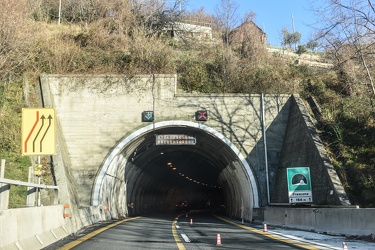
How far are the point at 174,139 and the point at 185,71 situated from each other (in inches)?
226

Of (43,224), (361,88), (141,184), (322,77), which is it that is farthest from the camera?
(141,184)

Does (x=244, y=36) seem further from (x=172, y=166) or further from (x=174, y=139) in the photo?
(x=174, y=139)

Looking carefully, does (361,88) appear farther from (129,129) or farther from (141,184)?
(141,184)

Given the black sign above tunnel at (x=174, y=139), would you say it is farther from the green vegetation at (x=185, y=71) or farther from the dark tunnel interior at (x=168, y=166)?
the green vegetation at (x=185, y=71)

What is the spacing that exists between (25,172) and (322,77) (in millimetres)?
21864

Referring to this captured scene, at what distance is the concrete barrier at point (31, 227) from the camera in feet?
24.1

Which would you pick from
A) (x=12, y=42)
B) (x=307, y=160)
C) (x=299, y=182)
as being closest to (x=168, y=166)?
(x=307, y=160)

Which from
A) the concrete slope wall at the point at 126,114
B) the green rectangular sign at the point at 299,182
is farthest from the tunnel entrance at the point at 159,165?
the green rectangular sign at the point at 299,182

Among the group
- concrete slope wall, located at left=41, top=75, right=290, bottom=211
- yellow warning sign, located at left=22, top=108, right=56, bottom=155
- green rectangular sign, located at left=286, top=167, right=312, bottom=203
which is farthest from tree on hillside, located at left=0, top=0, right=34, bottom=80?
green rectangular sign, located at left=286, top=167, right=312, bottom=203

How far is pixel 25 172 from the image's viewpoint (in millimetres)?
18562

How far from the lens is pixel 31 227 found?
8.90m

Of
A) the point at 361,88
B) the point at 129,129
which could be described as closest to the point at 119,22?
the point at 129,129

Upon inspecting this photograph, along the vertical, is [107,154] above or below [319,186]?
above

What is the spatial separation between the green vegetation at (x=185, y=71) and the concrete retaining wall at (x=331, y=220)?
14.2 feet
